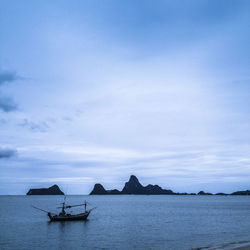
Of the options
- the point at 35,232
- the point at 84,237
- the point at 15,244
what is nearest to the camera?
the point at 15,244

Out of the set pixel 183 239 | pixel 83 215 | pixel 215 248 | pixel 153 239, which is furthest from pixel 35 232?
pixel 215 248

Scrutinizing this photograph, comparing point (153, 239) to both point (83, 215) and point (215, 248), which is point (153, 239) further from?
point (83, 215)

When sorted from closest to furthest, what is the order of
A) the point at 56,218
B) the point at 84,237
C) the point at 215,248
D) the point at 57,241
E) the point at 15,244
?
1. the point at 215,248
2. the point at 15,244
3. the point at 57,241
4. the point at 84,237
5. the point at 56,218

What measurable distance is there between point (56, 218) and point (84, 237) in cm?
1983

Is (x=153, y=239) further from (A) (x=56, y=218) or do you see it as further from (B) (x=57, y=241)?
(A) (x=56, y=218)

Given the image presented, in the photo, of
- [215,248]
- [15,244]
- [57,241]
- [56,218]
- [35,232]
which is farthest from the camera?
[56,218]

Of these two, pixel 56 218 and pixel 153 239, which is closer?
pixel 153 239

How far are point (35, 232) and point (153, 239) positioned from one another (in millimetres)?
22768

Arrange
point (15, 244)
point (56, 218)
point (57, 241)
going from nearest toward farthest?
1. point (15, 244)
2. point (57, 241)
3. point (56, 218)

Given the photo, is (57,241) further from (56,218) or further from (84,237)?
(56,218)

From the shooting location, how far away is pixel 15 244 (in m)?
40.4

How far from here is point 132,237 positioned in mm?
45406

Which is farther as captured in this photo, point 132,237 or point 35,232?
point 35,232

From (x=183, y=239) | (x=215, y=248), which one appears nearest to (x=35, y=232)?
(x=183, y=239)
